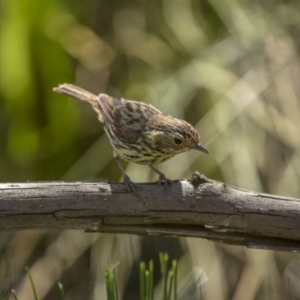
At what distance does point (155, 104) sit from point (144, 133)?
854 mm

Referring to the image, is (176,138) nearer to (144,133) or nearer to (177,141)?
(177,141)

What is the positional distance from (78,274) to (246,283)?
114cm

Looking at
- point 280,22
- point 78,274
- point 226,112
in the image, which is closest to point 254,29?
point 280,22

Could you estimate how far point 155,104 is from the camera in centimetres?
436

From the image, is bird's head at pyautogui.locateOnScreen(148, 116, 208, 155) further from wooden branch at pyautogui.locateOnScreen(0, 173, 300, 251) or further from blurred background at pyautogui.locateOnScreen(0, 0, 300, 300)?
wooden branch at pyautogui.locateOnScreen(0, 173, 300, 251)

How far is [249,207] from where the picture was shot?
2469mm

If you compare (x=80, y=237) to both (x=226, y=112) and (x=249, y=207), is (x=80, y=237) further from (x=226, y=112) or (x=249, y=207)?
(x=249, y=207)

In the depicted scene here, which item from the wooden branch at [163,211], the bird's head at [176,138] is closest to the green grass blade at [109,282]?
the wooden branch at [163,211]

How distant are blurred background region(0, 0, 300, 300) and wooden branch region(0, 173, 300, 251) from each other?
1.17 meters

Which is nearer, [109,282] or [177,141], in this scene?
[109,282]

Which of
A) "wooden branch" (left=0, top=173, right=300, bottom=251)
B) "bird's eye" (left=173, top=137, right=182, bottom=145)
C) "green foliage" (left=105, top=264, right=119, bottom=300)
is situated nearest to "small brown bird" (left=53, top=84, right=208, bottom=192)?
"bird's eye" (left=173, top=137, right=182, bottom=145)

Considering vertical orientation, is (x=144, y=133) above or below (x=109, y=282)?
below

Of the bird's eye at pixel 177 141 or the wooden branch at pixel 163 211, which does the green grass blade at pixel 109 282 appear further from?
the bird's eye at pixel 177 141

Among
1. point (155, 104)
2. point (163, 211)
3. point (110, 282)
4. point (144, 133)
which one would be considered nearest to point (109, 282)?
point (110, 282)
